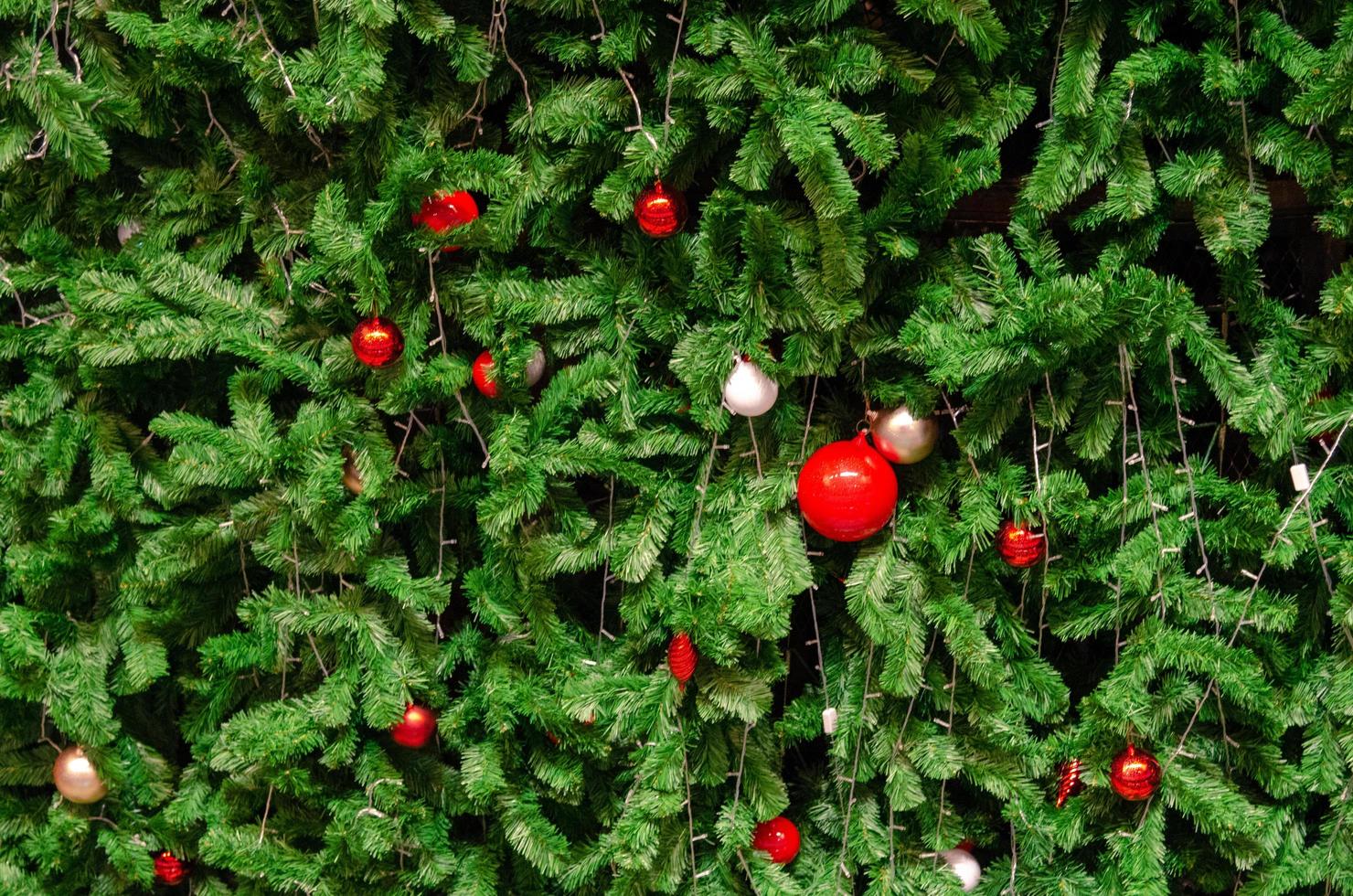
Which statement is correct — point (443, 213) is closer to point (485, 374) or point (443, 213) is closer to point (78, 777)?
point (485, 374)

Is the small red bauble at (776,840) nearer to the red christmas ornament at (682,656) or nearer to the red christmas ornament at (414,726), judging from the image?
the red christmas ornament at (682,656)

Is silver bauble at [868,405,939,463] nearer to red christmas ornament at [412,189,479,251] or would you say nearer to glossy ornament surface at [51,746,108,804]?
red christmas ornament at [412,189,479,251]

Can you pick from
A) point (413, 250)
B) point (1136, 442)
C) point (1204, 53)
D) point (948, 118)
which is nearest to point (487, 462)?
point (413, 250)

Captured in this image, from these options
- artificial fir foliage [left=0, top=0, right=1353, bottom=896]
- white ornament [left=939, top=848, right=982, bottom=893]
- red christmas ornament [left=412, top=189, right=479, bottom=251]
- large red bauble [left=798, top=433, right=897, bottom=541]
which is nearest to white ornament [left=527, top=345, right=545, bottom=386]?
artificial fir foliage [left=0, top=0, right=1353, bottom=896]

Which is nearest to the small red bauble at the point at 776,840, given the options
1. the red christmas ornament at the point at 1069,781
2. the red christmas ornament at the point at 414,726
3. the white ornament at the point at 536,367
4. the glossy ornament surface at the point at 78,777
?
the red christmas ornament at the point at 1069,781

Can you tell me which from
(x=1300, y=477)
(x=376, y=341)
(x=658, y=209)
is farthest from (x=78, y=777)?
(x=1300, y=477)

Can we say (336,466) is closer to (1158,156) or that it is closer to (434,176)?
(434,176)
